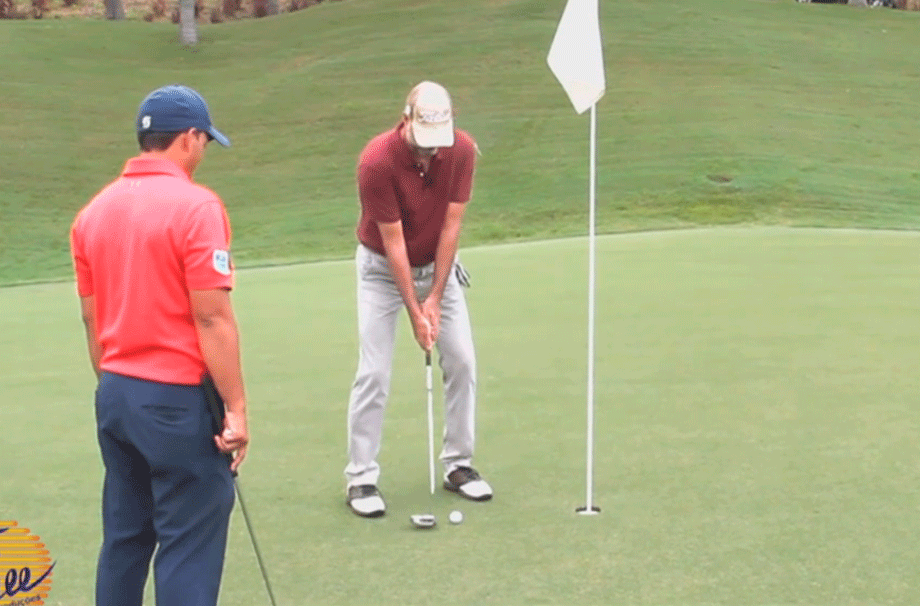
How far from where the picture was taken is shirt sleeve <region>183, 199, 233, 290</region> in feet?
12.4

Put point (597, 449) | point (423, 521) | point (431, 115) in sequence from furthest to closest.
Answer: point (597, 449), point (423, 521), point (431, 115)

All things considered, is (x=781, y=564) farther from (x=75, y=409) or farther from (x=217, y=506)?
(x=75, y=409)

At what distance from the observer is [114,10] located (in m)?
35.8

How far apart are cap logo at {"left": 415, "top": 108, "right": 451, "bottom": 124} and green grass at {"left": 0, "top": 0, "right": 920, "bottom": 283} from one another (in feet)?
37.3

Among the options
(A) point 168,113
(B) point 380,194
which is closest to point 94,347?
(A) point 168,113

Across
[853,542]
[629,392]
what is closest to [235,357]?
[853,542]

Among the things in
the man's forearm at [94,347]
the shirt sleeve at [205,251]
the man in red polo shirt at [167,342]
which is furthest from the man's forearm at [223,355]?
the man's forearm at [94,347]

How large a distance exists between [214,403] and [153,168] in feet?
2.19

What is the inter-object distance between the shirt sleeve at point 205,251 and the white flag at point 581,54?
8.86 feet

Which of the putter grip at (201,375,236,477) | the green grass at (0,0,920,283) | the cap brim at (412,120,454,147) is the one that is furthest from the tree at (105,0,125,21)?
the putter grip at (201,375,236,477)

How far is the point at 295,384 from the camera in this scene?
845cm

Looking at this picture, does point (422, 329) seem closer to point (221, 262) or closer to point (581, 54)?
point (581, 54)

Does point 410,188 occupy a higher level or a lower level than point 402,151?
lower

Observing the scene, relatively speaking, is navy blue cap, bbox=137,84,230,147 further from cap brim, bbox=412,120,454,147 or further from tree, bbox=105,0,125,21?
→ tree, bbox=105,0,125,21
